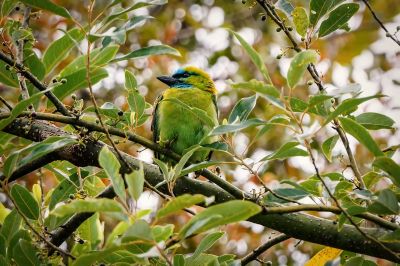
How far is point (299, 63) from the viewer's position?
1731 millimetres

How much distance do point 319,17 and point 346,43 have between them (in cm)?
414

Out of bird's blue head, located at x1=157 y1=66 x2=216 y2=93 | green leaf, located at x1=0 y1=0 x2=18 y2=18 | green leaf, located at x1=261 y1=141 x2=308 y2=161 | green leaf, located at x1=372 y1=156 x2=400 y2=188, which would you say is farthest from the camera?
bird's blue head, located at x1=157 y1=66 x2=216 y2=93

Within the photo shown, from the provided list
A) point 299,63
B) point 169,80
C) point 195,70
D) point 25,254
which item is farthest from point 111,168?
point 195,70

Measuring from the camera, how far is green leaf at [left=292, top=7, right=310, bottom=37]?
7.01 ft

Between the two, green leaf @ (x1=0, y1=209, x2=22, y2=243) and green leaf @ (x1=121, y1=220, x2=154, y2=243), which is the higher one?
green leaf @ (x1=121, y1=220, x2=154, y2=243)

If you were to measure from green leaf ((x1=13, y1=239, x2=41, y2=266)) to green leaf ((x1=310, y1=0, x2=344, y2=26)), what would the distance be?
3.84ft

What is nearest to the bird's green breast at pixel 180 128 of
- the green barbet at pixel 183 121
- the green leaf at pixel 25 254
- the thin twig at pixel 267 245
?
the green barbet at pixel 183 121

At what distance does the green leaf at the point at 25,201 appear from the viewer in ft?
6.97

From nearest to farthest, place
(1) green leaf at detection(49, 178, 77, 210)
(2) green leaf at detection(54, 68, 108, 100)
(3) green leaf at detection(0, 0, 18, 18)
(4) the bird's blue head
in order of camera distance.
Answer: (3) green leaf at detection(0, 0, 18, 18)
(2) green leaf at detection(54, 68, 108, 100)
(1) green leaf at detection(49, 178, 77, 210)
(4) the bird's blue head

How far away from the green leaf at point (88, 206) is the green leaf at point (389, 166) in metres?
0.70

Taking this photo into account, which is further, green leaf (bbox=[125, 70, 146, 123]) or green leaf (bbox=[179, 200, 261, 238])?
green leaf (bbox=[125, 70, 146, 123])

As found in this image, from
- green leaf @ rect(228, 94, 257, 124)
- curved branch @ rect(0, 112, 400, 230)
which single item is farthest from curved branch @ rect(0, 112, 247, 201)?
green leaf @ rect(228, 94, 257, 124)

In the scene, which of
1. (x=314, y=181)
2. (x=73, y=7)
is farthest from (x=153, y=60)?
(x=314, y=181)

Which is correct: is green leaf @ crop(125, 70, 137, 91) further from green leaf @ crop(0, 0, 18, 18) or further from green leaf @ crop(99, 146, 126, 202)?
green leaf @ crop(99, 146, 126, 202)
